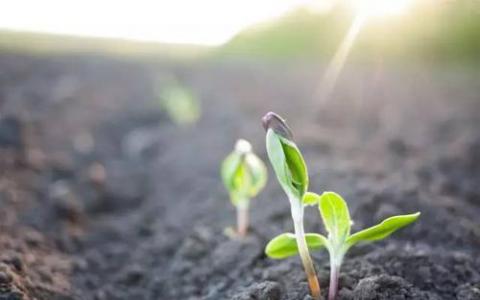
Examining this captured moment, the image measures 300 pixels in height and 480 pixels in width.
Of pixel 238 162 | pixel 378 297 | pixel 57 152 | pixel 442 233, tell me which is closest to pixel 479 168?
pixel 442 233

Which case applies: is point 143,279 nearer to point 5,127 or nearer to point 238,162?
point 238,162

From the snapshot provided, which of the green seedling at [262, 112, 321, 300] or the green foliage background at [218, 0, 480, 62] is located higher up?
the green foliage background at [218, 0, 480, 62]

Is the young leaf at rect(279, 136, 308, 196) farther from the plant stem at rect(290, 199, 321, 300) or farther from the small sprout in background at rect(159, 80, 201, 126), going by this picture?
the small sprout in background at rect(159, 80, 201, 126)

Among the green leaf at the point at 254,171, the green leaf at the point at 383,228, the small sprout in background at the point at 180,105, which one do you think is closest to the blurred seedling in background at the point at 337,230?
the green leaf at the point at 383,228

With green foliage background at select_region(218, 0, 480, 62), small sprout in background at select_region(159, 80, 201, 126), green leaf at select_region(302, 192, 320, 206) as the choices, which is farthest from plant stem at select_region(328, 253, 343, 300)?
small sprout in background at select_region(159, 80, 201, 126)

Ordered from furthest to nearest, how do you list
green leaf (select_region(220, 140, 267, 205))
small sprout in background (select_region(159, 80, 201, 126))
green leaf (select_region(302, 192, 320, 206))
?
small sprout in background (select_region(159, 80, 201, 126)) < green leaf (select_region(220, 140, 267, 205)) < green leaf (select_region(302, 192, 320, 206))

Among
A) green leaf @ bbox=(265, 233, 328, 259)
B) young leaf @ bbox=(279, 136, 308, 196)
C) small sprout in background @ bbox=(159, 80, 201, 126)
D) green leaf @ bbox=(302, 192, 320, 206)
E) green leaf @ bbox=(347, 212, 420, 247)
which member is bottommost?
green leaf @ bbox=(347, 212, 420, 247)
